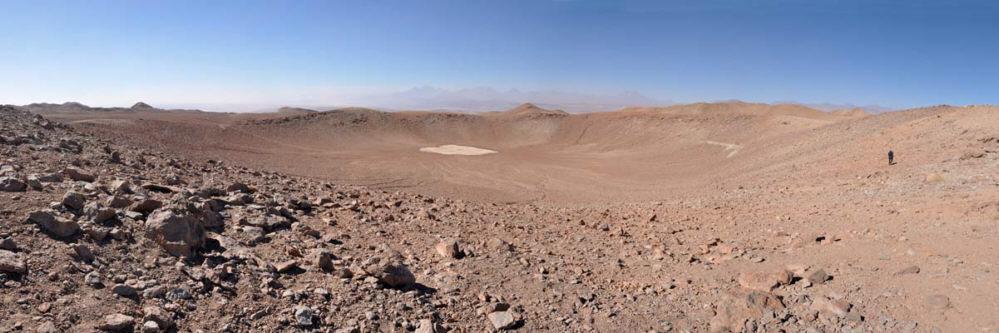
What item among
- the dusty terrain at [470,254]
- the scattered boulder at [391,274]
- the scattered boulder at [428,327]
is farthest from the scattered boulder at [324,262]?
the scattered boulder at [428,327]

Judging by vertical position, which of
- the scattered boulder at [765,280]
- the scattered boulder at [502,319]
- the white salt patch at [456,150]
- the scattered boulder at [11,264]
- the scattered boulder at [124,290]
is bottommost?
the white salt patch at [456,150]

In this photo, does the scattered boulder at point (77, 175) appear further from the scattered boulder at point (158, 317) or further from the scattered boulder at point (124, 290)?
the scattered boulder at point (158, 317)

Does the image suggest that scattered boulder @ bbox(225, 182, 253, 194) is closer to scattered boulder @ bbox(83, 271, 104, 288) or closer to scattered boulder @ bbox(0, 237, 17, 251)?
scattered boulder @ bbox(0, 237, 17, 251)

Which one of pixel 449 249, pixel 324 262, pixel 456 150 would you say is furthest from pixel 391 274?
pixel 456 150

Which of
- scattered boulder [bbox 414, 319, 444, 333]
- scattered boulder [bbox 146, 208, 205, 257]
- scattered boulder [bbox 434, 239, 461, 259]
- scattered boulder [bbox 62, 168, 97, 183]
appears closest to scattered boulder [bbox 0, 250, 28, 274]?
scattered boulder [bbox 146, 208, 205, 257]

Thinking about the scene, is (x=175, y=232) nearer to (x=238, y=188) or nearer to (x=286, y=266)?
(x=286, y=266)

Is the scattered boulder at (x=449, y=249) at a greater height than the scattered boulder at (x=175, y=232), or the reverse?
the scattered boulder at (x=175, y=232)

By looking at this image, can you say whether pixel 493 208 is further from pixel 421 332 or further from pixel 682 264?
pixel 421 332
